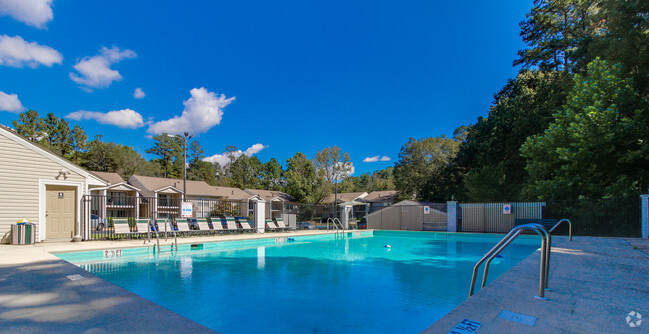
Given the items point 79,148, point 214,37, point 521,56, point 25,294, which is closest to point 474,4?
point 521,56

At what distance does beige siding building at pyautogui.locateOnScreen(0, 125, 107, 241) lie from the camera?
9352 mm

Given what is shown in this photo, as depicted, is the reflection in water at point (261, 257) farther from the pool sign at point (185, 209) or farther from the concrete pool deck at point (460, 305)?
the concrete pool deck at point (460, 305)

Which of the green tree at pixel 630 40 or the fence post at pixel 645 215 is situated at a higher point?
the green tree at pixel 630 40

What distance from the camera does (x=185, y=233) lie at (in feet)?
42.0

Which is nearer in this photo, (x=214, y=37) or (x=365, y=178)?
(x=214, y=37)

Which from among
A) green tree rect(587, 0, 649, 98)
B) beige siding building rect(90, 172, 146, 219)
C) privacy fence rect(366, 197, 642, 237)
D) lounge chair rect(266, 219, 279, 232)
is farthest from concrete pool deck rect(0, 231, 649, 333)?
beige siding building rect(90, 172, 146, 219)

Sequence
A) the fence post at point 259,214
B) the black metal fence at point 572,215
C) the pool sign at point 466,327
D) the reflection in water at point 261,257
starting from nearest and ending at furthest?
1. the pool sign at point 466,327
2. the reflection in water at point 261,257
3. the black metal fence at point 572,215
4. the fence post at point 259,214

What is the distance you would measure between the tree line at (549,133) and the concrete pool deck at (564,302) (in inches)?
405

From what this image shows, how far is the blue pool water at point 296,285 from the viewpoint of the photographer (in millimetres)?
4188

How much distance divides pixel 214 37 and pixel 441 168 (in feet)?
70.5

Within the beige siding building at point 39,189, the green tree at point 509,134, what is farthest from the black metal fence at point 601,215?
the beige siding building at point 39,189

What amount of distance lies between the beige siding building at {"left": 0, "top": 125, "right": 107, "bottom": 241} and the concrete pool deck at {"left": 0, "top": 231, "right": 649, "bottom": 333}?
5.94 m

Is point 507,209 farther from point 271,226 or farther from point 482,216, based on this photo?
point 271,226

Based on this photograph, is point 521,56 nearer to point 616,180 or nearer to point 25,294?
point 616,180
